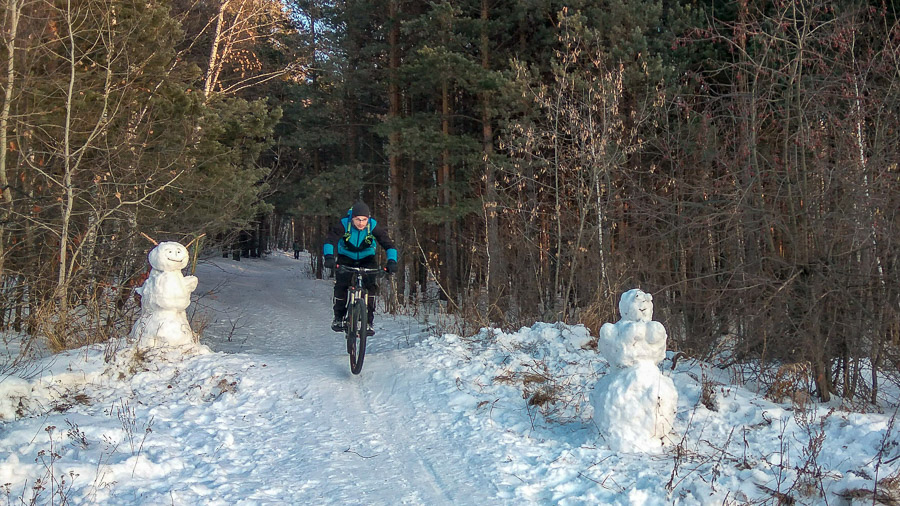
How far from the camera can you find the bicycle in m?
7.35

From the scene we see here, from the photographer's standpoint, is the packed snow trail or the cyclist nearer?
the packed snow trail

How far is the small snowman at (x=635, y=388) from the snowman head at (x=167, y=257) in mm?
5493

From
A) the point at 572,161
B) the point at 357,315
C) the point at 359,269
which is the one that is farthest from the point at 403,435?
the point at 572,161

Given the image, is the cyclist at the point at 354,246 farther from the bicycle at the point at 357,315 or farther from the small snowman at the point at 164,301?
the small snowman at the point at 164,301

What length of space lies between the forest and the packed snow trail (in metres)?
2.94

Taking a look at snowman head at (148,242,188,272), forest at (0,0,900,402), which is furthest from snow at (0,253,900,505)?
forest at (0,0,900,402)

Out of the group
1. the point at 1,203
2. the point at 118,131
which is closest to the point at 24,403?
the point at 1,203

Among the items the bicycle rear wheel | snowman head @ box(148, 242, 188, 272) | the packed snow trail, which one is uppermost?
snowman head @ box(148, 242, 188, 272)

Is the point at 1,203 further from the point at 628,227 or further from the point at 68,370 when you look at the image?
the point at 628,227

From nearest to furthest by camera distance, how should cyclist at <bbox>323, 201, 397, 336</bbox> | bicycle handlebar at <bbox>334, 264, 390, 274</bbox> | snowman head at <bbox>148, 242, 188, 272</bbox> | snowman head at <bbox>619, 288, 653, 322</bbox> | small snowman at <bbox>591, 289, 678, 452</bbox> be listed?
small snowman at <bbox>591, 289, 678, 452</bbox>, snowman head at <bbox>619, 288, 653, 322</bbox>, bicycle handlebar at <bbox>334, 264, 390, 274</bbox>, cyclist at <bbox>323, 201, 397, 336</bbox>, snowman head at <bbox>148, 242, 188, 272</bbox>

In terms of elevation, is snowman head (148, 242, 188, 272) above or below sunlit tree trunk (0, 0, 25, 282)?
below

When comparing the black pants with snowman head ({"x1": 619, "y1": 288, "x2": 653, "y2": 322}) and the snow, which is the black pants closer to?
the snow

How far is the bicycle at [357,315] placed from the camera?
Result: 735cm

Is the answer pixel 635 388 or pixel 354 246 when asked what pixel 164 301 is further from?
pixel 635 388
